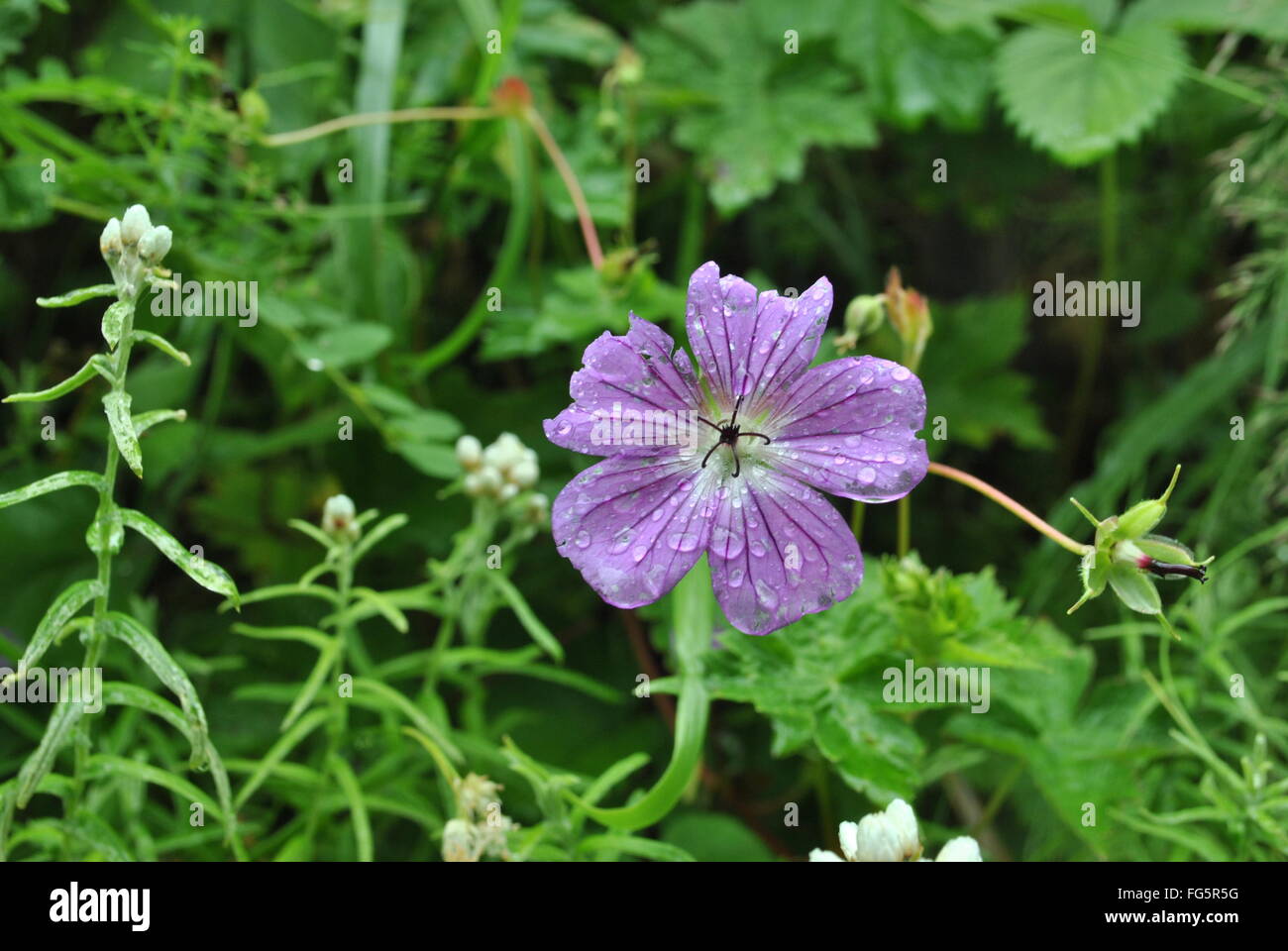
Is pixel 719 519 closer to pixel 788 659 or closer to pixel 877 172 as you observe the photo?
pixel 788 659

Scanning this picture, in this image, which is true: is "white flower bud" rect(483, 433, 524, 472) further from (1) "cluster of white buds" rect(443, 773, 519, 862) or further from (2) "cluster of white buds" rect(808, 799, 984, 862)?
(2) "cluster of white buds" rect(808, 799, 984, 862)

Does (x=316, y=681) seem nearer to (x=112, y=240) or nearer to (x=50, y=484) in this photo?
(x=50, y=484)

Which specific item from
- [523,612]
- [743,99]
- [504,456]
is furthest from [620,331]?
[743,99]

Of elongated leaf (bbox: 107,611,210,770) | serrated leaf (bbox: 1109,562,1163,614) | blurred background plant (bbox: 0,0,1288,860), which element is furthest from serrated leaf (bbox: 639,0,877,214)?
elongated leaf (bbox: 107,611,210,770)

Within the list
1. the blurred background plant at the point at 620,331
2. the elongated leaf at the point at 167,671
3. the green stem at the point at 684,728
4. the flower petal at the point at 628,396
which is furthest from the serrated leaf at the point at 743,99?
the elongated leaf at the point at 167,671

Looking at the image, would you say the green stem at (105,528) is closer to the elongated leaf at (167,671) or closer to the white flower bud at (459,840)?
the elongated leaf at (167,671)
